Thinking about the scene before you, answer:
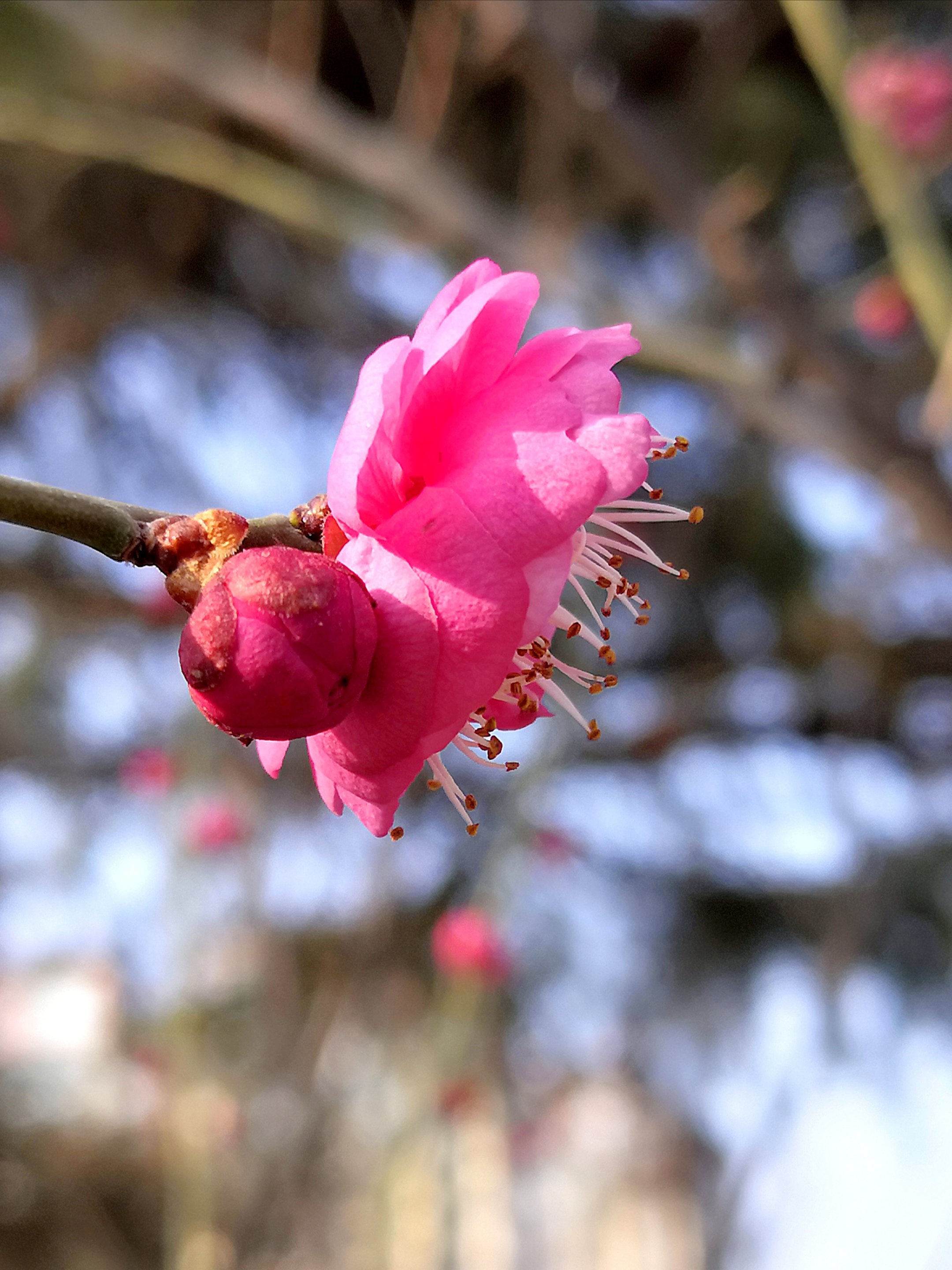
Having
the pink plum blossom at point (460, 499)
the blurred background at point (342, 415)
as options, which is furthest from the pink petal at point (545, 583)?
the blurred background at point (342, 415)

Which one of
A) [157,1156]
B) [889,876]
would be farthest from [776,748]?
[157,1156]

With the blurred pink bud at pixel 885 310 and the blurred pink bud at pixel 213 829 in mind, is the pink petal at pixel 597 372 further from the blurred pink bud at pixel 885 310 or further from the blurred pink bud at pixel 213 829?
the blurred pink bud at pixel 213 829

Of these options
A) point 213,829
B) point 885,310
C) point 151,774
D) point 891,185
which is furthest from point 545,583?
point 151,774

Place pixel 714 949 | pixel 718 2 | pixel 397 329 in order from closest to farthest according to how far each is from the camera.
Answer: pixel 718 2 < pixel 397 329 < pixel 714 949

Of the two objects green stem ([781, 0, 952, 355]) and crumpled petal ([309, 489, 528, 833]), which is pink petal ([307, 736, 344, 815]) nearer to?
crumpled petal ([309, 489, 528, 833])

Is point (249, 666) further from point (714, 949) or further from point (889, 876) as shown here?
point (714, 949)

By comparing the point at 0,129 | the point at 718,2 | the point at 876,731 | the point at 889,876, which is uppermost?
the point at 718,2

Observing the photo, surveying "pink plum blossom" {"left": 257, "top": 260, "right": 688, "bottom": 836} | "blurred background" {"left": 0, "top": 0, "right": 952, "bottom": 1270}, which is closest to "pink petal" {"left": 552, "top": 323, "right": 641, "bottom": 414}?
"pink plum blossom" {"left": 257, "top": 260, "right": 688, "bottom": 836}
